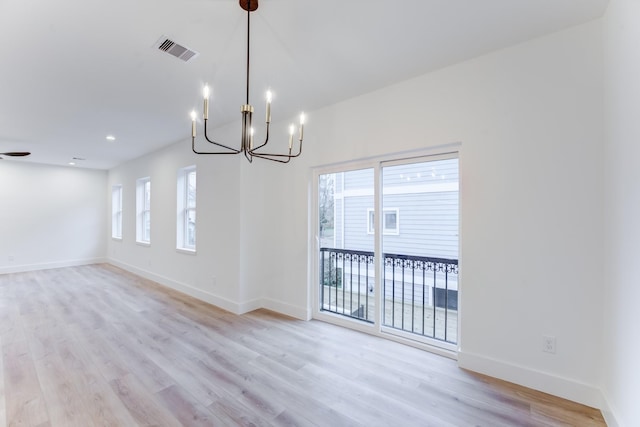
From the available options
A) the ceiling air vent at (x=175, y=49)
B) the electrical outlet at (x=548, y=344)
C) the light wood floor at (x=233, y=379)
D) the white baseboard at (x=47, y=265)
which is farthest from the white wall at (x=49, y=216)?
the electrical outlet at (x=548, y=344)

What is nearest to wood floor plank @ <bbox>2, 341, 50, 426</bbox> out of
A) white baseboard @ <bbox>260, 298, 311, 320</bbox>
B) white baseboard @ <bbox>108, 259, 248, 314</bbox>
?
white baseboard @ <bbox>108, 259, 248, 314</bbox>

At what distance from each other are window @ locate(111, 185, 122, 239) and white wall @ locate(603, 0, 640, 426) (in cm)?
899

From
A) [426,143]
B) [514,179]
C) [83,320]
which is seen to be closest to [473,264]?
[514,179]

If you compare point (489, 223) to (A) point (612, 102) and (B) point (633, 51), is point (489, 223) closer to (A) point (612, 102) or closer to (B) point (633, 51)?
(A) point (612, 102)

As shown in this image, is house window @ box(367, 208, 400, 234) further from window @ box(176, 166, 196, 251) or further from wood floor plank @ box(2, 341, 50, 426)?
window @ box(176, 166, 196, 251)

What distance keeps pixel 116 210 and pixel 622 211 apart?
9.25 meters

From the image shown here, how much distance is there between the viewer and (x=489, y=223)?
2336 mm

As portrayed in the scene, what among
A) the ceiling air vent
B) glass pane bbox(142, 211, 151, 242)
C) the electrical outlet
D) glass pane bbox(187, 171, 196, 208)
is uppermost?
the ceiling air vent

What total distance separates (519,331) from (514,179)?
47.0 inches

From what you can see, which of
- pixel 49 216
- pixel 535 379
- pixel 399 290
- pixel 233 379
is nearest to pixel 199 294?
pixel 233 379

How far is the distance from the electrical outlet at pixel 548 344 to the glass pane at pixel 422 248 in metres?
0.87

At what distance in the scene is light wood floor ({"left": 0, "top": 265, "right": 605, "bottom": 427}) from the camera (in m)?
1.86

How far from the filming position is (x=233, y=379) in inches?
89.8

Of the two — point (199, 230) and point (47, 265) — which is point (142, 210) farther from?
point (47, 265)
